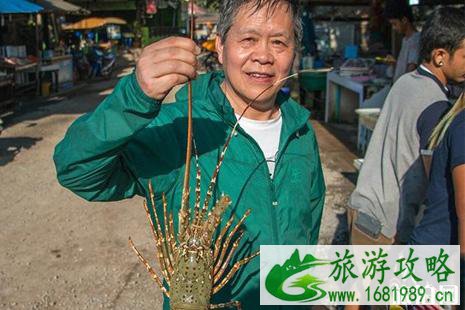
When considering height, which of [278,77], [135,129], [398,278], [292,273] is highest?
[278,77]

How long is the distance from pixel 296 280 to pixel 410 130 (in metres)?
1.41

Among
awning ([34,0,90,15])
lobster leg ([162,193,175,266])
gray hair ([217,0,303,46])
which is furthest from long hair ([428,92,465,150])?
awning ([34,0,90,15])

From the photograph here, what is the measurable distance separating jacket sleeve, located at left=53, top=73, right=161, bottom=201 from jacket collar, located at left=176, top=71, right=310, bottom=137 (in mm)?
593

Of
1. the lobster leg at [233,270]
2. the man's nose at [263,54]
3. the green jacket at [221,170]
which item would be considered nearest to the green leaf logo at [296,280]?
the green jacket at [221,170]

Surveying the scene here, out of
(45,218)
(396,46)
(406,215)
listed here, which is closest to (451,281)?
(406,215)

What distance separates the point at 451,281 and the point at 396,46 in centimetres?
1119

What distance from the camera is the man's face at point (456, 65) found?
11.5ft

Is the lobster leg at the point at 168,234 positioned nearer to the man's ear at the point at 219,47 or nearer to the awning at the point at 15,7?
the man's ear at the point at 219,47

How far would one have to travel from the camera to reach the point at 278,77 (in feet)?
7.95

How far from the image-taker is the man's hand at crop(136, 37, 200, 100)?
1.78 meters

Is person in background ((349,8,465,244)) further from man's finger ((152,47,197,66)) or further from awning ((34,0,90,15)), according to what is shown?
awning ((34,0,90,15))

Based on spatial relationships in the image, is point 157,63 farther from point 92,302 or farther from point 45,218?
point 45,218

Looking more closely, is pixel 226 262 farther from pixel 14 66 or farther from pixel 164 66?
pixel 14 66

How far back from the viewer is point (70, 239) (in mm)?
6543
